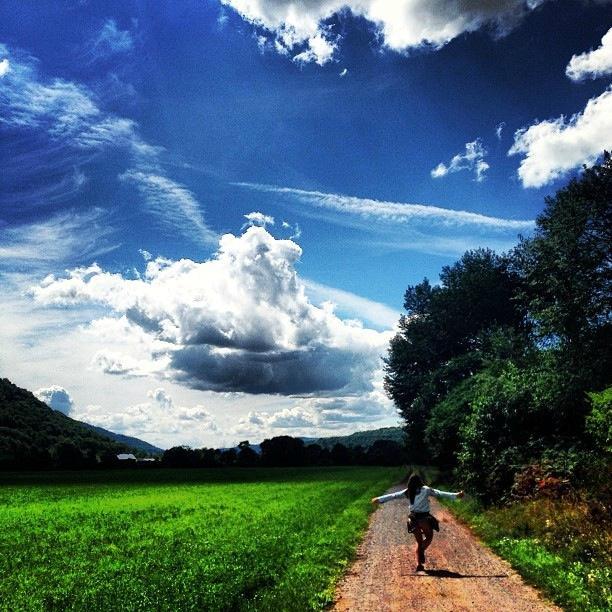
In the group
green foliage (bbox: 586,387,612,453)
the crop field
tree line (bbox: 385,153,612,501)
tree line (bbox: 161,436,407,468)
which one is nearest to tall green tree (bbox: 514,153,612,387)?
tree line (bbox: 385,153,612,501)

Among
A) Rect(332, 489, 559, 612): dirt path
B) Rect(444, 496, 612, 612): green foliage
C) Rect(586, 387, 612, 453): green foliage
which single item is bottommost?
Rect(332, 489, 559, 612): dirt path

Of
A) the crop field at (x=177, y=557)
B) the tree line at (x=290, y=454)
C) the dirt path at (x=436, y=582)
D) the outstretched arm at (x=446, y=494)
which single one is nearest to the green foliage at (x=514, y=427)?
the crop field at (x=177, y=557)

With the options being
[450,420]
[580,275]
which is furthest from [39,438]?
[580,275]

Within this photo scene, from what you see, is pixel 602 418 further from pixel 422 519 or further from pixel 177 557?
pixel 177 557

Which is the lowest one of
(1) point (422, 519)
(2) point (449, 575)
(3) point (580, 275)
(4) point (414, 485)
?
(2) point (449, 575)

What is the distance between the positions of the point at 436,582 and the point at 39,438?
469 ft

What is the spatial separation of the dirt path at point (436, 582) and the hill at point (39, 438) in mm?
103481

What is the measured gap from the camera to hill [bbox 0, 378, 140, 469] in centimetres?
10969

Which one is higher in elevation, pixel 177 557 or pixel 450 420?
pixel 450 420

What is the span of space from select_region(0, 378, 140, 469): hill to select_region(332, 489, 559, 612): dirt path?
340 ft

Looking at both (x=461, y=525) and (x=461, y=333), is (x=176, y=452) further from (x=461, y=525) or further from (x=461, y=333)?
(x=461, y=525)

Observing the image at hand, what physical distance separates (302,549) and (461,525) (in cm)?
884

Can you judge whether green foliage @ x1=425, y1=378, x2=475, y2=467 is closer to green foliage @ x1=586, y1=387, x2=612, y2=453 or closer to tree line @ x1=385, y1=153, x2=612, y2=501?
tree line @ x1=385, y1=153, x2=612, y2=501

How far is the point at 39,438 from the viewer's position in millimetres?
135125
